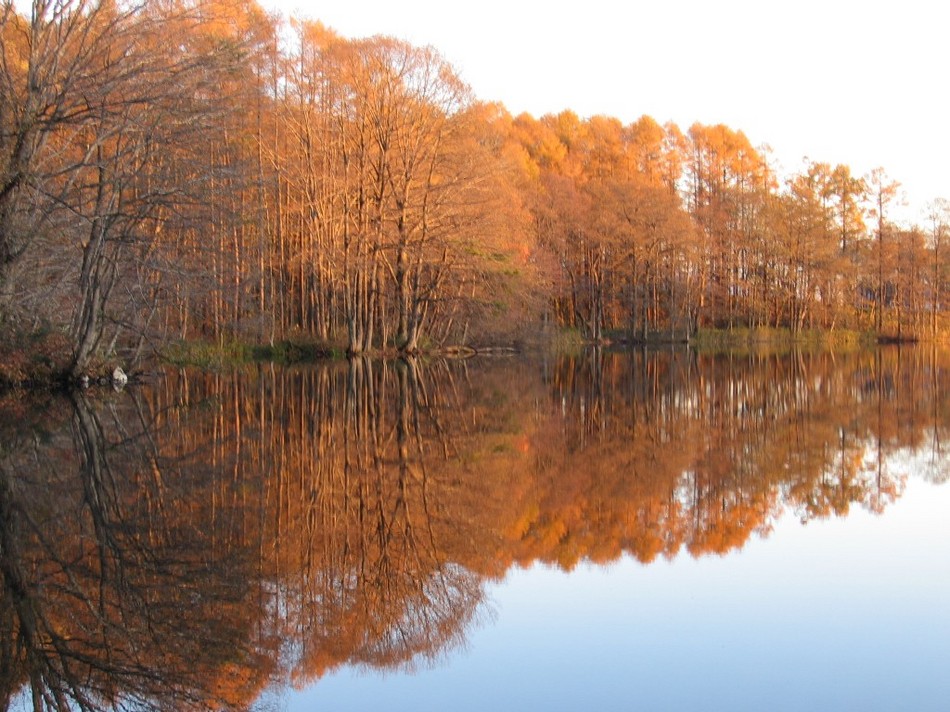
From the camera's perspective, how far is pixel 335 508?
6.62 meters

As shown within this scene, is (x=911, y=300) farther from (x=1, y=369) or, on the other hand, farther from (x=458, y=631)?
(x=458, y=631)

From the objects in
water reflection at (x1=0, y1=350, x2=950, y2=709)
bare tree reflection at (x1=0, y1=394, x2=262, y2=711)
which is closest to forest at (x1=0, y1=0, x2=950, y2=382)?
water reflection at (x1=0, y1=350, x2=950, y2=709)

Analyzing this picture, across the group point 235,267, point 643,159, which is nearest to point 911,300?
point 643,159

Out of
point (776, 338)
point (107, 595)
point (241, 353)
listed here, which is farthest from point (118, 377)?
point (776, 338)

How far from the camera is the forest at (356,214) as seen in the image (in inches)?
591

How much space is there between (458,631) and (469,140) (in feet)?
93.5

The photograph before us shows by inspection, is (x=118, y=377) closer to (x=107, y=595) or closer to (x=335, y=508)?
(x=335, y=508)

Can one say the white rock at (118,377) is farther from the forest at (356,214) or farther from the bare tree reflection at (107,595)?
the bare tree reflection at (107,595)

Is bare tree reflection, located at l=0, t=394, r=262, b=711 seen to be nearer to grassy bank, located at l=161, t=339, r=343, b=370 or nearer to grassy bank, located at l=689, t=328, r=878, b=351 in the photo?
grassy bank, located at l=161, t=339, r=343, b=370

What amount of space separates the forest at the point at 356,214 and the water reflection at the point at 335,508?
142 inches

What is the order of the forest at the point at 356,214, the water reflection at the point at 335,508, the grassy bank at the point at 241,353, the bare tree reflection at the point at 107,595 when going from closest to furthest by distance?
the bare tree reflection at the point at 107,595
the water reflection at the point at 335,508
the forest at the point at 356,214
the grassy bank at the point at 241,353

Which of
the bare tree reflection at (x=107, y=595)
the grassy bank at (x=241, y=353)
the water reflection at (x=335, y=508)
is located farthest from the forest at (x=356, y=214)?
the bare tree reflection at (x=107, y=595)

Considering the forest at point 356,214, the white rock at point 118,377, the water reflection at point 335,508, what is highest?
the forest at point 356,214

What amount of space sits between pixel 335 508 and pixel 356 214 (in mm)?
24464
